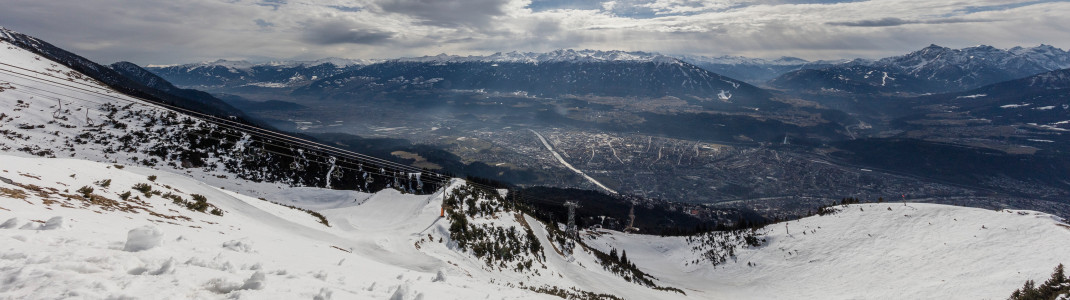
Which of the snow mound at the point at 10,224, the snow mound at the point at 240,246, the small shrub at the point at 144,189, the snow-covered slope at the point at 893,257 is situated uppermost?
the snow mound at the point at 10,224

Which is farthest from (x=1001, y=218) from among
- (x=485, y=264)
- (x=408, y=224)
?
(x=408, y=224)

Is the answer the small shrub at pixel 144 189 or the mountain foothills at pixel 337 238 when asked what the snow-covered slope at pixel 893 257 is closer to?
the mountain foothills at pixel 337 238

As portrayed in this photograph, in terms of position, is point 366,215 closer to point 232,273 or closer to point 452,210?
point 452,210

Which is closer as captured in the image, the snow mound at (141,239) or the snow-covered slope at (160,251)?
the snow-covered slope at (160,251)

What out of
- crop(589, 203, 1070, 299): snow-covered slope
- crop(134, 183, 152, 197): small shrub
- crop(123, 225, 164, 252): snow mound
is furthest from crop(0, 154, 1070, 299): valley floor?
crop(134, 183, 152, 197): small shrub

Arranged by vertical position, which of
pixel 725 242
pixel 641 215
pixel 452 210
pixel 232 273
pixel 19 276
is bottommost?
pixel 641 215

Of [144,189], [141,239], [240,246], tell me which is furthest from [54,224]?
[144,189]

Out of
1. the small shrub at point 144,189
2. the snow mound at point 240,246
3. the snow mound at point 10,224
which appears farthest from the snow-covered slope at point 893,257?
the small shrub at point 144,189

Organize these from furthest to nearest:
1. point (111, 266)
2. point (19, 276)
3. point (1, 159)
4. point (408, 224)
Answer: point (408, 224) < point (1, 159) < point (111, 266) < point (19, 276)
